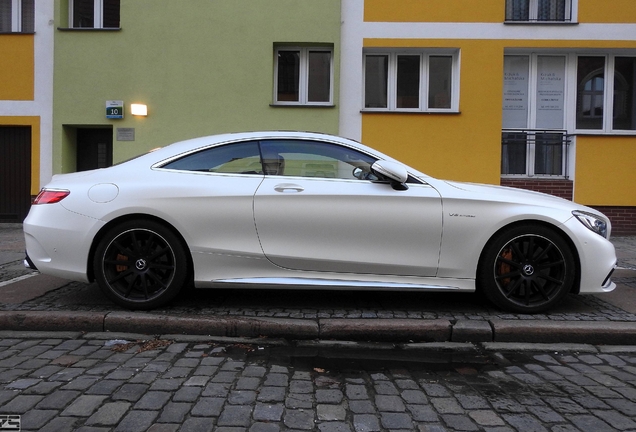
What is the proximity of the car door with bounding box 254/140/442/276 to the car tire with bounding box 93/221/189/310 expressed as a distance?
0.75m

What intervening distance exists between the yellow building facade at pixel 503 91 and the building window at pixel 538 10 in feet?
0.07

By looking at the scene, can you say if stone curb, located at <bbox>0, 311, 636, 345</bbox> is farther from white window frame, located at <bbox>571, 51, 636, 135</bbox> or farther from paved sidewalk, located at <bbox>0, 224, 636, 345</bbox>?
white window frame, located at <bbox>571, 51, 636, 135</bbox>

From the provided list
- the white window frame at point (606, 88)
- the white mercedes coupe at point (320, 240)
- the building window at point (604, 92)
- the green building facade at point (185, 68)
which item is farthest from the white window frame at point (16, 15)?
the building window at point (604, 92)

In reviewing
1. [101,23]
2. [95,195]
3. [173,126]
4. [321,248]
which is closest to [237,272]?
[321,248]

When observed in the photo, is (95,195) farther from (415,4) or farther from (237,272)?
(415,4)

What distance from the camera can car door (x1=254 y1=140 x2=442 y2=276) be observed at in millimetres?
4504

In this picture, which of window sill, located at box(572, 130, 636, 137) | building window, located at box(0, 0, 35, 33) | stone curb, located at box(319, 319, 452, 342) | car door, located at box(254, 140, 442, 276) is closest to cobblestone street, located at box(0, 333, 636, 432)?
stone curb, located at box(319, 319, 452, 342)

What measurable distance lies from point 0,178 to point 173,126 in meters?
4.09

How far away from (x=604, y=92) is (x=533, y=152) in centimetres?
195

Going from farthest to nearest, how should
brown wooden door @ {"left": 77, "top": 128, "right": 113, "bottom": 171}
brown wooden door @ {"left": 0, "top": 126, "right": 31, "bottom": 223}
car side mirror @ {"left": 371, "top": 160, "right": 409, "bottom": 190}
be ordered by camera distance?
brown wooden door @ {"left": 77, "top": 128, "right": 113, "bottom": 171}
brown wooden door @ {"left": 0, "top": 126, "right": 31, "bottom": 223}
car side mirror @ {"left": 371, "top": 160, "right": 409, "bottom": 190}

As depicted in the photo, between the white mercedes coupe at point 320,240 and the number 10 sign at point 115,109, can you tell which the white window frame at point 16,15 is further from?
the white mercedes coupe at point 320,240

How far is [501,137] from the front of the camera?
11484mm

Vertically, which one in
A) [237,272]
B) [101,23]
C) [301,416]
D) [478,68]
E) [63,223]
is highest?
[101,23]

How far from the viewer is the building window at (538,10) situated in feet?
38.0
